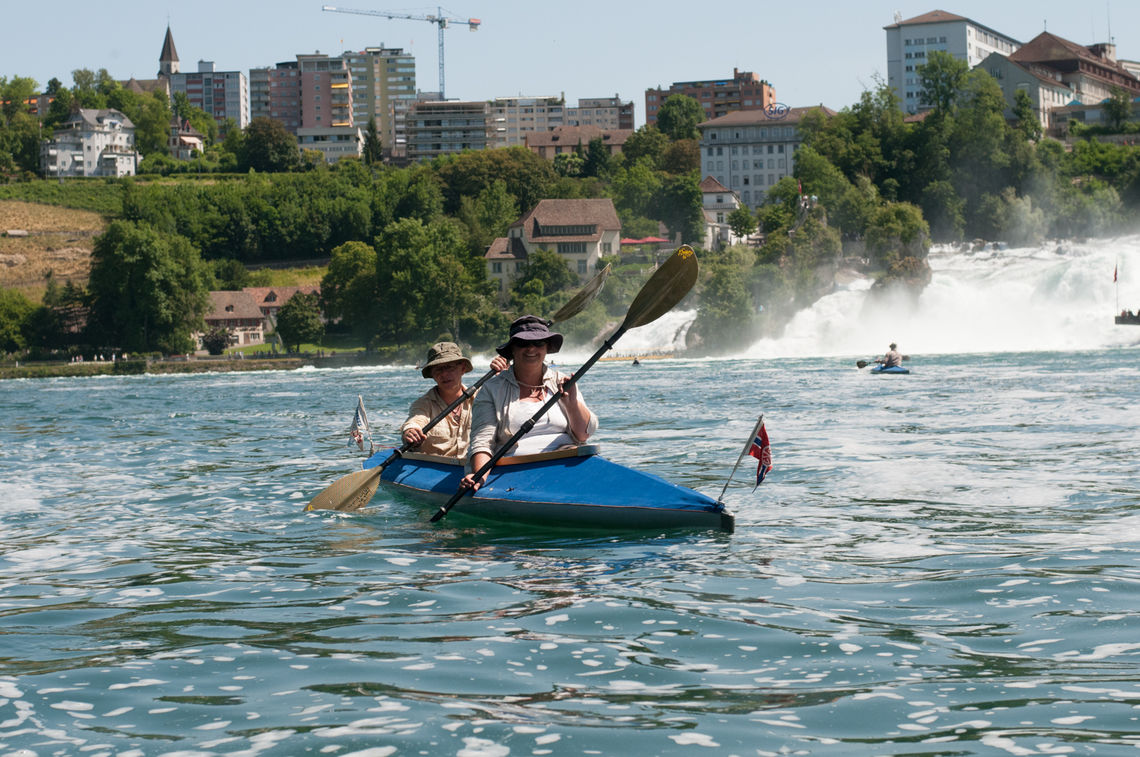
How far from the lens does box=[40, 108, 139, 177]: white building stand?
177875 mm

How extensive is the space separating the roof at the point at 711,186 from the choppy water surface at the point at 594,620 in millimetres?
120443

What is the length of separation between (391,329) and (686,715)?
103317mm

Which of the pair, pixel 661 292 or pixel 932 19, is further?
pixel 932 19

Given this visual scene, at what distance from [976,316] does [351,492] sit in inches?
3039

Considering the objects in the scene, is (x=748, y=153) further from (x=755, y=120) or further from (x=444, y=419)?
(x=444, y=419)

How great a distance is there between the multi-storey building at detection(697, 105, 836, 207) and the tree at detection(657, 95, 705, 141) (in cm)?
2167

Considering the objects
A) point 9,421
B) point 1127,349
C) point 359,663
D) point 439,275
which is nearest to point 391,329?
point 439,275

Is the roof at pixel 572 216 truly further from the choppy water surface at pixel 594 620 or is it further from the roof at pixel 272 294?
the choppy water surface at pixel 594 620

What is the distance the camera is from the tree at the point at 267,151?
17375cm

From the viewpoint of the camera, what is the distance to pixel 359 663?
7.05 metres

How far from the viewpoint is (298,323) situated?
105 meters

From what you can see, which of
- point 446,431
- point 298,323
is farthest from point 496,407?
point 298,323

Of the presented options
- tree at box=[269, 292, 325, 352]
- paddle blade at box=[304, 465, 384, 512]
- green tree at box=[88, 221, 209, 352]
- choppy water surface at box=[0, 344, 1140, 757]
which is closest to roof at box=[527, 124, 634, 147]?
tree at box=[269, 292, 325, 352]

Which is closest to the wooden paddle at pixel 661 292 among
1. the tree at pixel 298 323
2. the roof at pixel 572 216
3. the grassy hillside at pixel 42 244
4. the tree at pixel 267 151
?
the tree at pixel 298 323
